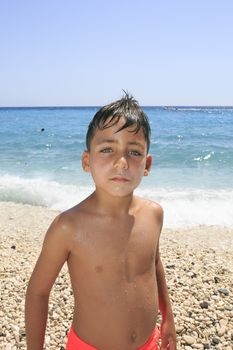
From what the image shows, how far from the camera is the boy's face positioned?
5.56 feet

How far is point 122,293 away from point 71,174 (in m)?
12.2

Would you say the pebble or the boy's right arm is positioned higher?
the boy's right arm

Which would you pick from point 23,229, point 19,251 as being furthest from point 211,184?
point 19,251

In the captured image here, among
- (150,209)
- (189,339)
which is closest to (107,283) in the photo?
(150,209)

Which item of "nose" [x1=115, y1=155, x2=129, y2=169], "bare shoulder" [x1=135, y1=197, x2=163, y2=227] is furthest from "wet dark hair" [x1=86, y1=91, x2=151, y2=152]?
"bare shoulder" [x1=135, y1=197, x2=163, y2=227]

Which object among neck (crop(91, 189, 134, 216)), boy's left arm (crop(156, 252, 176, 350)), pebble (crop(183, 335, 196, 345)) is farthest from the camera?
pebble (crop(183, 335, 196, 345))

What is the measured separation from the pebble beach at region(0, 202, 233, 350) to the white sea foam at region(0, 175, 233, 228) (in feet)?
6.58

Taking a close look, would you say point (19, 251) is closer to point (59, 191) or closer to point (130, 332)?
point (130, 332)

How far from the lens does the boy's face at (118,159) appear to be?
1.70 meters

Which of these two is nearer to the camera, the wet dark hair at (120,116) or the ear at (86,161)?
the wet dark hair at (120,116)

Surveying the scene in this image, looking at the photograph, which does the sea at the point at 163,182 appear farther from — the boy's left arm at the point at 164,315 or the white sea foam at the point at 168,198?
the boy's left arm at the point at 164,315

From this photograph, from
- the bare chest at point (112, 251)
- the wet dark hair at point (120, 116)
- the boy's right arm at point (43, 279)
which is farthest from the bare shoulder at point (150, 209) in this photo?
the boy's right arm at point (43, 279)

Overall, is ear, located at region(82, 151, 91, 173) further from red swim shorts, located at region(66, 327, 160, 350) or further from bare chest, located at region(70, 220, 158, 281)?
red swim shorts, located at region(66, 327, 160, 350)

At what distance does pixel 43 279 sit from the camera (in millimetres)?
1688
